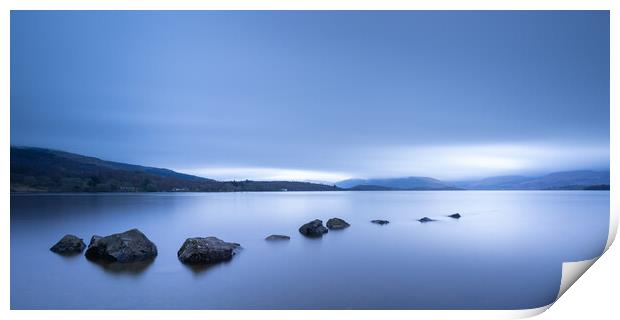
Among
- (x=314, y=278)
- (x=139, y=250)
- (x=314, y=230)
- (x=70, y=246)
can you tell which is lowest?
(x=314, y=278)

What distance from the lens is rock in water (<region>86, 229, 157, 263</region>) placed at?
745cm

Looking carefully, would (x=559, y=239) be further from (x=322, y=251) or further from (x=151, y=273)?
(x=151, y=273)

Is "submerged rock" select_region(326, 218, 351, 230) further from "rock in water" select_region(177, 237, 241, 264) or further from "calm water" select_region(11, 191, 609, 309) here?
"rock in water" select_region(177, 237, 241, 264)

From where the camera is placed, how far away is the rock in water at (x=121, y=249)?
24.4 feet

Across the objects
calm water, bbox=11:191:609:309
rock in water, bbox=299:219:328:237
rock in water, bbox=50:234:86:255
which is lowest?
calm water, bbox=11:191:609:309

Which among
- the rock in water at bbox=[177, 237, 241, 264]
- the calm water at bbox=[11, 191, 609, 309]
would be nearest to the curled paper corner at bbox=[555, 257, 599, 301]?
the calm water at bbox=[11, 191, 609, 309]

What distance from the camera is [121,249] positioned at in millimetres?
7461

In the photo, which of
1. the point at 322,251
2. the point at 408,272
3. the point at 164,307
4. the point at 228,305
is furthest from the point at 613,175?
the point at 164,307

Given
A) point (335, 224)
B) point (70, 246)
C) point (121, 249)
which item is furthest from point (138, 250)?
point (335, 224)

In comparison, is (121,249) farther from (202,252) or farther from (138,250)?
(202,252)

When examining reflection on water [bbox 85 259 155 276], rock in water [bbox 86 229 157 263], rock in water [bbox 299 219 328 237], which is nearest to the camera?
reflection on water [bbox 85 259 155 276]

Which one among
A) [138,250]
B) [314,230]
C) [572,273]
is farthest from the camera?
[314,230]

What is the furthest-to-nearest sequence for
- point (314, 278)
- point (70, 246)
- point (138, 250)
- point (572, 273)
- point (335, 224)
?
1. point (335, 224)
2. point (70, 246)
3. point (138, 250)
4. point (314, 278)
5. point (572, 273)

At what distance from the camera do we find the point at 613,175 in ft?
20.4
